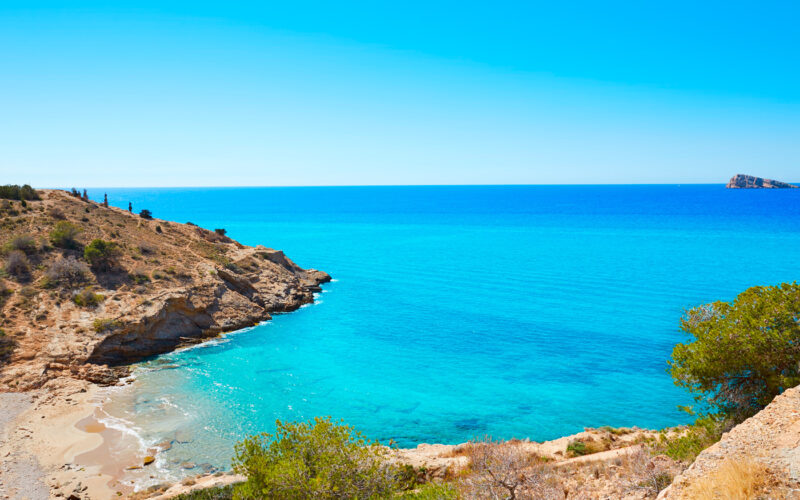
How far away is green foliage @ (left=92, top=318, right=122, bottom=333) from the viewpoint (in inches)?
1348

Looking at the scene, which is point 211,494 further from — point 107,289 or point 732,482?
point 107,289

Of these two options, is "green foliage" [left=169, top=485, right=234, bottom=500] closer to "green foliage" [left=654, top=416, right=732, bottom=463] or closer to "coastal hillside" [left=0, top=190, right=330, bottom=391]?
"green foliage" [left=654, top=416, right=732, bottom=463]

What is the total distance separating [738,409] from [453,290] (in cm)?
4077

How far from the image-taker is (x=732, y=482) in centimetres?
875

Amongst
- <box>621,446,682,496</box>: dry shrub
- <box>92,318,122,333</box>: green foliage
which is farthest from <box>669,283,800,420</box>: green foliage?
<box>92,318,122,333</box>: green foliage

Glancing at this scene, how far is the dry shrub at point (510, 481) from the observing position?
1259 cm

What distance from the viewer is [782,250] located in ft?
238

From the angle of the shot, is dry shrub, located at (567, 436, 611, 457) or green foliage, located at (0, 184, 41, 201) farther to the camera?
green foliage, located at (0, 184, 41, 201)

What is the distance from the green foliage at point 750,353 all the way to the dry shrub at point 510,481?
5.65 m

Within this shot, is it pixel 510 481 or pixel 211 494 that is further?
pixel 211 494

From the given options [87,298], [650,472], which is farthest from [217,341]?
[650,472]

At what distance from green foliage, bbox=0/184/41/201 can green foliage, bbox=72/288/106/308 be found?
64.6ft

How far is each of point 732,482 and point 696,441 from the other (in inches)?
259

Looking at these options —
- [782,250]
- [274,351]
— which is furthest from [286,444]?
[782,250]
